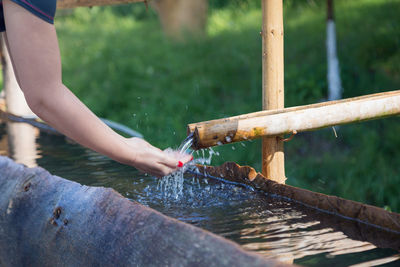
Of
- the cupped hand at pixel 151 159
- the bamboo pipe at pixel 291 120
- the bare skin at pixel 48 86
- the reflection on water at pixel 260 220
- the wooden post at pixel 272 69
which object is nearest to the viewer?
the bare skin at pixel 48 86

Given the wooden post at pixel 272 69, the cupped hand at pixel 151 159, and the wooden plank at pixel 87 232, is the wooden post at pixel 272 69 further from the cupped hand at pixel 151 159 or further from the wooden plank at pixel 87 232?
the cupped hand at pixel 151 159


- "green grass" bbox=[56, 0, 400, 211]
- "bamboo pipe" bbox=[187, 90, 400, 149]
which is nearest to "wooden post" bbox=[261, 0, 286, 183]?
"bamboo pipe" bbox=[187, 90, 400, 149]

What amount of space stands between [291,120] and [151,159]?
4.52ft

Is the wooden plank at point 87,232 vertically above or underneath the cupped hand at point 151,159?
underneath

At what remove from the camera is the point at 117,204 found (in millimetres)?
2133

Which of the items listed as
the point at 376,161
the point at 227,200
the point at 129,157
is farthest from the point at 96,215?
the point at 376,161

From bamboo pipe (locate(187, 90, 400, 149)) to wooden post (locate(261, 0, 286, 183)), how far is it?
0.28 meters

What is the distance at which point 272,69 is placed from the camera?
3.18 meters

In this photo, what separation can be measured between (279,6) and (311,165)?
158 inches

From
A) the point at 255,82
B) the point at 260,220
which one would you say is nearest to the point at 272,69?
the point at 260,220

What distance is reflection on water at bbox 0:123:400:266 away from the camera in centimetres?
209

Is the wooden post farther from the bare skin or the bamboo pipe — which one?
the bare skin

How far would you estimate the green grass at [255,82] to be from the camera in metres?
6.71

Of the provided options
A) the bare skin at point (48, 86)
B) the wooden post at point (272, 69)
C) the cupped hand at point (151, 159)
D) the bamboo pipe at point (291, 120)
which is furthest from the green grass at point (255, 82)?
the bare skin at point (48, 86)
